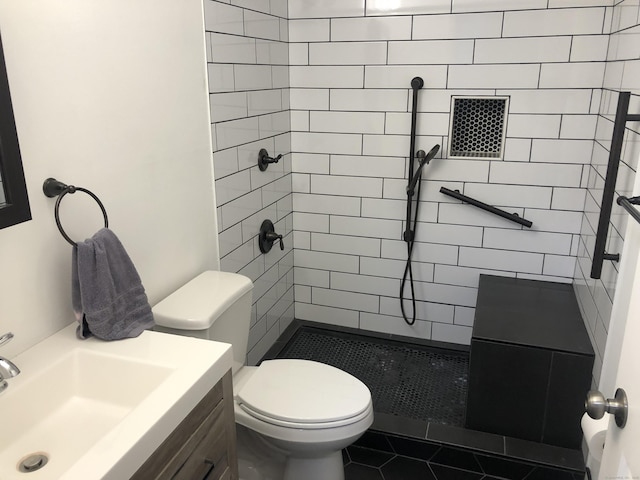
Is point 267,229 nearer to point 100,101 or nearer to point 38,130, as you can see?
point 100,101

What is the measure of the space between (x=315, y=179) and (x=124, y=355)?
168 cm

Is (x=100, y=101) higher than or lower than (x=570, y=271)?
higher

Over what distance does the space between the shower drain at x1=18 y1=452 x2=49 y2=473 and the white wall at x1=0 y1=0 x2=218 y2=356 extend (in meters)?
0.28

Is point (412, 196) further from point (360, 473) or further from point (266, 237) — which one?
point (360, 473)

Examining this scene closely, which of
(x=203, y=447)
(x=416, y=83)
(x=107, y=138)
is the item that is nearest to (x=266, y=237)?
(x=416, y=83)

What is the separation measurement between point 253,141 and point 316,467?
4.47ft

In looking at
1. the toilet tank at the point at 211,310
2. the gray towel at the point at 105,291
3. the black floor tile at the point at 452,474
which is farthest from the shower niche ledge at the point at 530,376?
the gray towel at the point at 105,291

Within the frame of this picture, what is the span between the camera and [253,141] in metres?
2.36

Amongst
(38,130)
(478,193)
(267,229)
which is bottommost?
(267,229)

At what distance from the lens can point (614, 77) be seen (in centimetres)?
207

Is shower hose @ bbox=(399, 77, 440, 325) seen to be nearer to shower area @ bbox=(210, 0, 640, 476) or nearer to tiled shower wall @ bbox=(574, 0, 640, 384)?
shower area @ bbox=(210, 0, 640, 476)

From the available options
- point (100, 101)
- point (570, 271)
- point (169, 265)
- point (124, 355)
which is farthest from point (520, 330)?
point (100, 101)

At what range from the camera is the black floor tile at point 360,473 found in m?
2.13

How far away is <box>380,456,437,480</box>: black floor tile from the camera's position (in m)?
2.13
